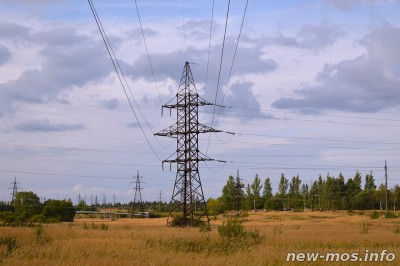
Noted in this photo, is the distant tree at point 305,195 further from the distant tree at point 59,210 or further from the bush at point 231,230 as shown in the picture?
the bush at point 231,230

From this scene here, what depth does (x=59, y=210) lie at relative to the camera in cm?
9431

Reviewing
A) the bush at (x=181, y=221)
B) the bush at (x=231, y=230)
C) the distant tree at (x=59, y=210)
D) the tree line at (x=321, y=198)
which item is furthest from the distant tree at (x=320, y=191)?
the bush at (x=231, y=230)

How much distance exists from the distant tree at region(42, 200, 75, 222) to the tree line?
42.4 m

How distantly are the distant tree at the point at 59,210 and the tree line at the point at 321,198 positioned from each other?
42.4 meters

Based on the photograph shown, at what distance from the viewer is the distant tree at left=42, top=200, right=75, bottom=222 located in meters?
92.7

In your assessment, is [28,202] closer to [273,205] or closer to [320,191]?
[273,205]

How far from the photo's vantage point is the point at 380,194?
A: 469 ft

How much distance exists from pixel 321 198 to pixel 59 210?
81803 millimetres

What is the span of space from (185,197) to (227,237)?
21.7 metres

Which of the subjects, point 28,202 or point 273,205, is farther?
point 273,205

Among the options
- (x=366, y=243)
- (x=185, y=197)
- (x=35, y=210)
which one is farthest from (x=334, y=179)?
(x=366, y=243)

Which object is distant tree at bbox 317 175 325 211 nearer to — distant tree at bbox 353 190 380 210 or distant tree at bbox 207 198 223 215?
distant tree at bbox 353 190 380 210

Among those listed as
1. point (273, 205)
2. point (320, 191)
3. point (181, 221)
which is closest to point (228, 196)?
point (273, 205)

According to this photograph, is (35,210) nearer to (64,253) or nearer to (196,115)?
(196,115)
